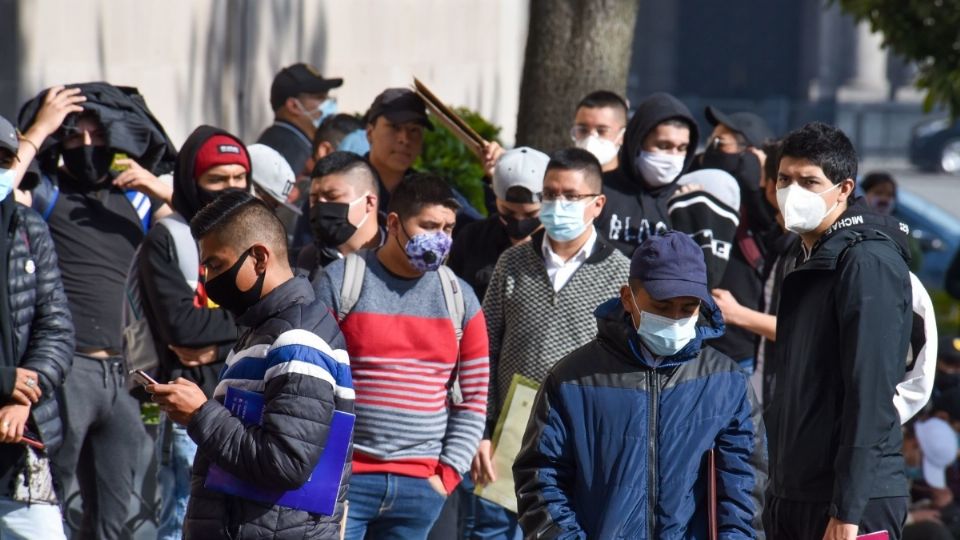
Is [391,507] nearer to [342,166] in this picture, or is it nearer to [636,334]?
[636,334]

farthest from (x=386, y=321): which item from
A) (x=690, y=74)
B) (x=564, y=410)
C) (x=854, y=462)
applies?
(x=690, y=74)

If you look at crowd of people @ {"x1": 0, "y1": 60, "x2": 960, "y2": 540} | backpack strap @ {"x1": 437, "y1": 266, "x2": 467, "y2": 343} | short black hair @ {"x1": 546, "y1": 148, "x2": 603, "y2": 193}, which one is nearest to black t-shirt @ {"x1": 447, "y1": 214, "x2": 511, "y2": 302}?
crowd of people @ {"x1": 0, "y1": 60, "x2": 960, "y2": 540}

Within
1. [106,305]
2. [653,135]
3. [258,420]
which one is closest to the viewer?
[258,420]

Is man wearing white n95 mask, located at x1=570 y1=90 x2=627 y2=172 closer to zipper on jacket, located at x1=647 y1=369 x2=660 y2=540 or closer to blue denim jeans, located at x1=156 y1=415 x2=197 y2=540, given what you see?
blue denim jeans, located at x1=156 y1=415 x2=197 y2=540

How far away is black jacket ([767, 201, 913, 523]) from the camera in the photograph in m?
4.84

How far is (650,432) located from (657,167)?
2722 millimetres

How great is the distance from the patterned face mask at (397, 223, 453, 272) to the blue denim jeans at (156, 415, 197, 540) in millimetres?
1165

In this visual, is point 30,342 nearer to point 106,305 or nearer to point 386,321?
point 106,305

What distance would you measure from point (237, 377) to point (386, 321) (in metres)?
1.24

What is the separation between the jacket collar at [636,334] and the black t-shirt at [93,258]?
→ 2.61m

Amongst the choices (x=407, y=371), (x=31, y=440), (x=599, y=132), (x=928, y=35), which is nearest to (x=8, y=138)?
(x=31, y=440)

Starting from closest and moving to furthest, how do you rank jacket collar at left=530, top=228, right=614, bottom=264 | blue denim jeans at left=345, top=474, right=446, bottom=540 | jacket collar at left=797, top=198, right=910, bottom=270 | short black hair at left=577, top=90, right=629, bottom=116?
jacket collar at left=797, top=198, right=910, bottom=270, blue denim jeans at left=345, top=474, right=446, bottom=540, jacket collar at left=530, top=228, right=614, bottom=264, short black hair at left=577, top=90, right=629, bottom=116

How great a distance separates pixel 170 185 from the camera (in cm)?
686

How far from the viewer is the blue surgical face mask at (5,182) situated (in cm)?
563
